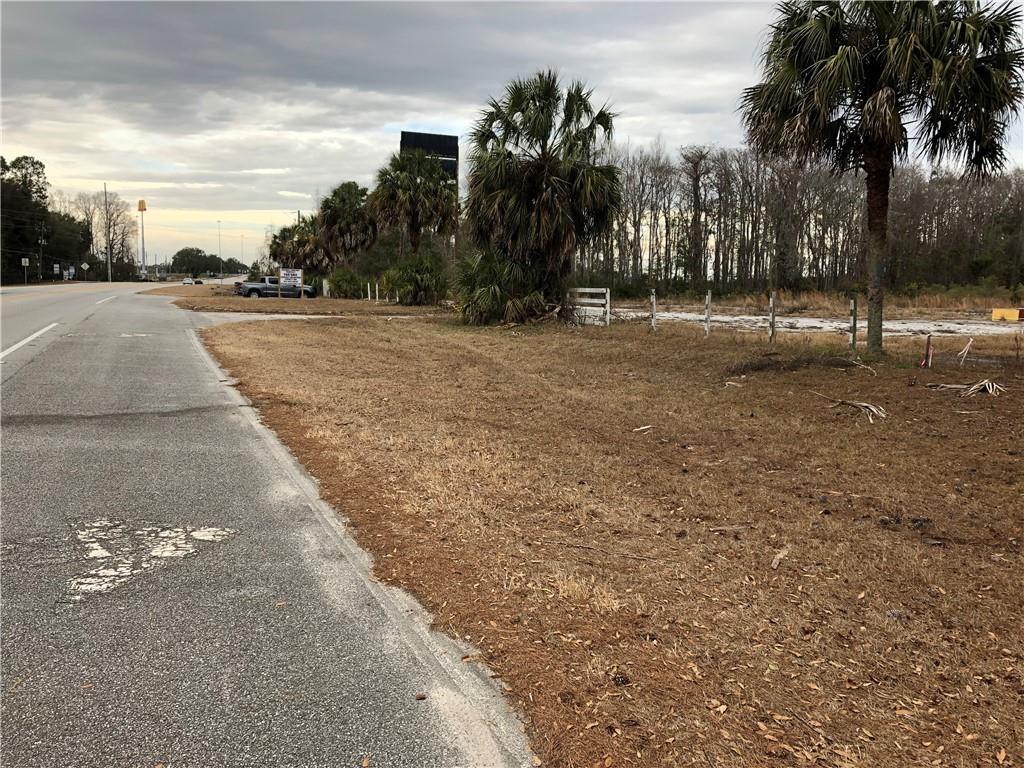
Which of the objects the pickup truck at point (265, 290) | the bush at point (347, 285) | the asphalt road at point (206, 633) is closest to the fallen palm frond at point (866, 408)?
Answer: the asphalt road at point (206, 633)

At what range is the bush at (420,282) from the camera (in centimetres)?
3347

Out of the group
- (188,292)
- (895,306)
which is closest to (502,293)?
(895,306)

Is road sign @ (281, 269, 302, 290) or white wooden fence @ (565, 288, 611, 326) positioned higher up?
road sign @ (281, 269, 302, 290)

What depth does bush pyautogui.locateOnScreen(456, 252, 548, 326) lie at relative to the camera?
68.6 feet

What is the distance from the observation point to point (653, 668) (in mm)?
3041

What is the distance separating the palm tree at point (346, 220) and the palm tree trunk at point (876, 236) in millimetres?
44508

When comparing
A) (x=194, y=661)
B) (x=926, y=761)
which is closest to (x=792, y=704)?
(x=926, y=761)

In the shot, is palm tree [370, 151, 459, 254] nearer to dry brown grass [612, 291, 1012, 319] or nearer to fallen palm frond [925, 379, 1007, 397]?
dry brown grass [612, 291, 1012, 319]

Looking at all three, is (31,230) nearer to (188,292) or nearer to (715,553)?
(188,292)

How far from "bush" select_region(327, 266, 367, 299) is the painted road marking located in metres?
41.7

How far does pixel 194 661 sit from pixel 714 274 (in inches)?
2123

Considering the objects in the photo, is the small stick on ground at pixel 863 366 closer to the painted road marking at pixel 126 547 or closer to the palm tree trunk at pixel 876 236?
the palm tree trunk at pixel 876 236

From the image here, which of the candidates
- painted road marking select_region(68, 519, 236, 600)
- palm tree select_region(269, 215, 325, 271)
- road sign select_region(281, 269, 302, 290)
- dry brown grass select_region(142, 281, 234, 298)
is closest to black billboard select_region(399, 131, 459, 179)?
palm tree select_region(269, 215, 325, 271)

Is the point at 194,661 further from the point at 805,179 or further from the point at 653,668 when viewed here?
the point at 805,179
